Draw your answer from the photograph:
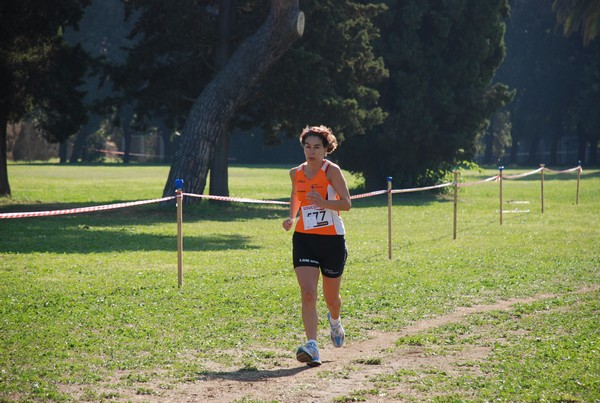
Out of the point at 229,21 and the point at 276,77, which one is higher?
the point at 229,21

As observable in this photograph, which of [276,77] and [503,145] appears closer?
[276,77]

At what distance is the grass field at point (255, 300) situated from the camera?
25.0 feet

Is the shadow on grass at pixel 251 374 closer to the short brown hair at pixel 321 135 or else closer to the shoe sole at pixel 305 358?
the shoe sole at pixel 305 358

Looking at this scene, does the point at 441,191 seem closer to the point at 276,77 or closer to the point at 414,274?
the point at 276,77

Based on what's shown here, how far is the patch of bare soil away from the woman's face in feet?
5.96

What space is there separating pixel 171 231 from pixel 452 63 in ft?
58.7

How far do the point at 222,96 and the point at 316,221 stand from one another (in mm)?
19083

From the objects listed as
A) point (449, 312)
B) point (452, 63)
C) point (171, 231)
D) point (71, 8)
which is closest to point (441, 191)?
point (452, 63)

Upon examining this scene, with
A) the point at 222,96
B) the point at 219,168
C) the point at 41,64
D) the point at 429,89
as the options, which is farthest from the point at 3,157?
the point at 429,89

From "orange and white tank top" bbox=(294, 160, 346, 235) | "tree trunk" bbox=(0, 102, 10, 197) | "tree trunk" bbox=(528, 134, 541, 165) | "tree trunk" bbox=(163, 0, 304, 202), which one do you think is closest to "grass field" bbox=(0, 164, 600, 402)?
"orange and white tank top" bbox=(294, 160, 346, 235)

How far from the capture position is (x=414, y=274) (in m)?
14.3

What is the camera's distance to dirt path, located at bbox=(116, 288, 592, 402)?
23.0 feet

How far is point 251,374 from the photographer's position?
7.81 metres

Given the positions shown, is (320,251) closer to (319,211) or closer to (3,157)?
(319,211)
